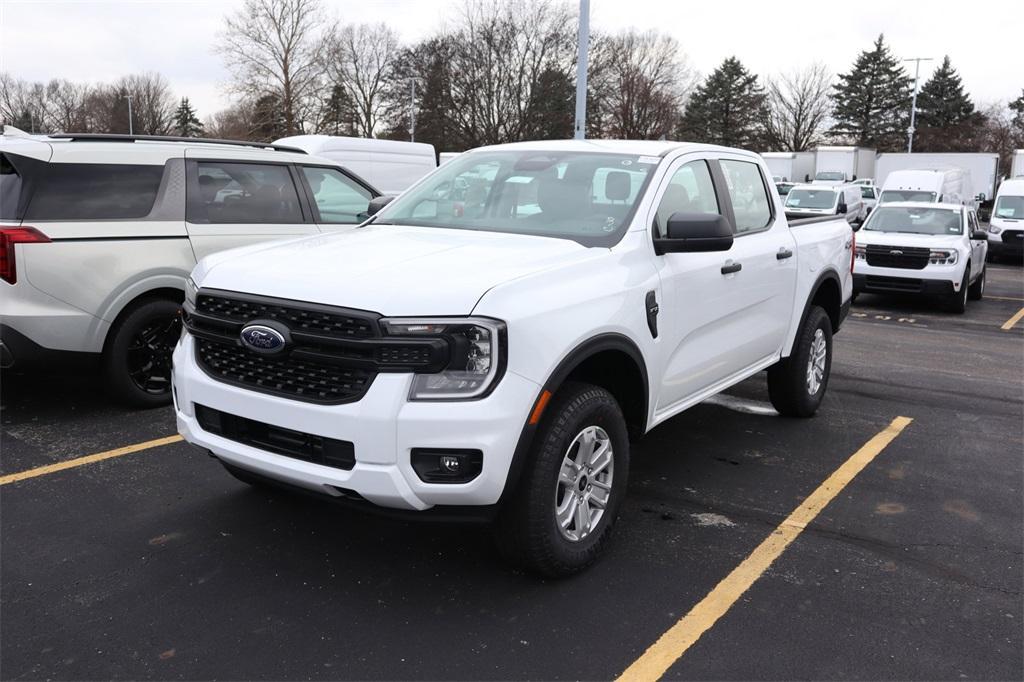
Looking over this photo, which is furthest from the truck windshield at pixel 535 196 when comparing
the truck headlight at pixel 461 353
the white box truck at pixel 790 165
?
the white box truck at pixel 790 165

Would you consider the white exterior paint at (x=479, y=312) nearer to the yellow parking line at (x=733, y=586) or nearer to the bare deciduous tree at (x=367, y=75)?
the yellow parking line at (x=733, y=586)

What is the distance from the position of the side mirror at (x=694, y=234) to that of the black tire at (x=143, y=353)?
3461 millimetres

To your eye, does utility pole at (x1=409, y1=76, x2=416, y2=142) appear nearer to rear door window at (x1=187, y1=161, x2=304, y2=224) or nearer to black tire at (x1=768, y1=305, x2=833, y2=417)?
rear door window at (x1=187, y1=161, x2=304, y2=224)

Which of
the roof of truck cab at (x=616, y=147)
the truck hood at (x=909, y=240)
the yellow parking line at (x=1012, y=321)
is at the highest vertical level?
the roof of truck cab at (x=616, y=147)

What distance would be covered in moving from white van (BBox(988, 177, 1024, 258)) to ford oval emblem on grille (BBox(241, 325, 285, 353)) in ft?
73.8

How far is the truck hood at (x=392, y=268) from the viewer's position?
3135 millimetres

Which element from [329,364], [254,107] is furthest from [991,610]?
[254,107]

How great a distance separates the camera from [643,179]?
170 inches

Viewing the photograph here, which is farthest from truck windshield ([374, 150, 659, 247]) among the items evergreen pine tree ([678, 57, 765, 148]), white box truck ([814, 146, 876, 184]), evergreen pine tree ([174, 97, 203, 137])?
evergreen pine tree ([174, 97, 203, 137])

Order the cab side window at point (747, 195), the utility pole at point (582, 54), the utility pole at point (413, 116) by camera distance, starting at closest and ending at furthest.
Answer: the cab side window at point (747, 195) → the utility pole at point (582, 54) → the utility pole at point (413, 116)

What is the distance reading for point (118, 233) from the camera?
5.78 meters

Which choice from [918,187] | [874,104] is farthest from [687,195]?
[874,104]

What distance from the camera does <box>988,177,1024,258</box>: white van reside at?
841 inches

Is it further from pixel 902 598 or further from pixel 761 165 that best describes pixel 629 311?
pixel 761 165
